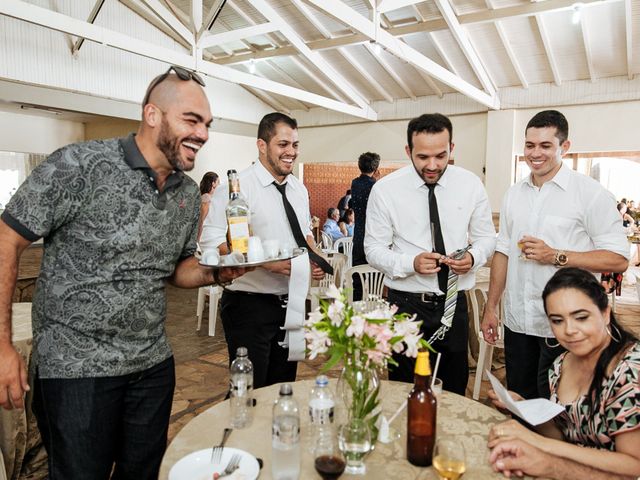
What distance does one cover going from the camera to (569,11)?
21.4 feet

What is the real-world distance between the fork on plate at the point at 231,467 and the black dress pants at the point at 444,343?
3.35 feet

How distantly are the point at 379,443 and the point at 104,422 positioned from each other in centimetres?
87

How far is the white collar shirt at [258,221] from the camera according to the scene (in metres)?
2.24

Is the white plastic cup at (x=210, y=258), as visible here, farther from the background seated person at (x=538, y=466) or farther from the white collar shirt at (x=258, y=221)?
the background seated person at (x=538, y=466)

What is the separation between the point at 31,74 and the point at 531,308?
24.9 ft

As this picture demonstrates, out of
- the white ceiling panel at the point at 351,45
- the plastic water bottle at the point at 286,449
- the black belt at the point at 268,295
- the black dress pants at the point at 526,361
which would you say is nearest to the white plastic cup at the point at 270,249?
the black belt at the point at 268,295

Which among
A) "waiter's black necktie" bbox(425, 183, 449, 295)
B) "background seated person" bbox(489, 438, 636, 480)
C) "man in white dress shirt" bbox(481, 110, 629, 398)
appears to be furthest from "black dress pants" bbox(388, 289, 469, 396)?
"background seated person" bbox(489, 438, 636, 480)

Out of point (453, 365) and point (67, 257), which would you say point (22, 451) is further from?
point (453, 365)

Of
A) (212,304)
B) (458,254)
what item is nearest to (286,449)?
(458,254)

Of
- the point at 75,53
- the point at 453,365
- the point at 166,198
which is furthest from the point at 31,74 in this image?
the point at 453,365

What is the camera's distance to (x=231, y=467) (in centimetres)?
122

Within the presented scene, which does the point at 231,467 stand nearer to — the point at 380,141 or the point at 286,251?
the point at 286,251

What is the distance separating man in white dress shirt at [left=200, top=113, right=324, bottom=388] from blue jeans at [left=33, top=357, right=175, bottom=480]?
565 mm

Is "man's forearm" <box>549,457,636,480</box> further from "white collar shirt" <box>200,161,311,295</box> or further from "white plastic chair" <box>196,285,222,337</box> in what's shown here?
"white plastic chair" <box>196,285,222,337</box>
